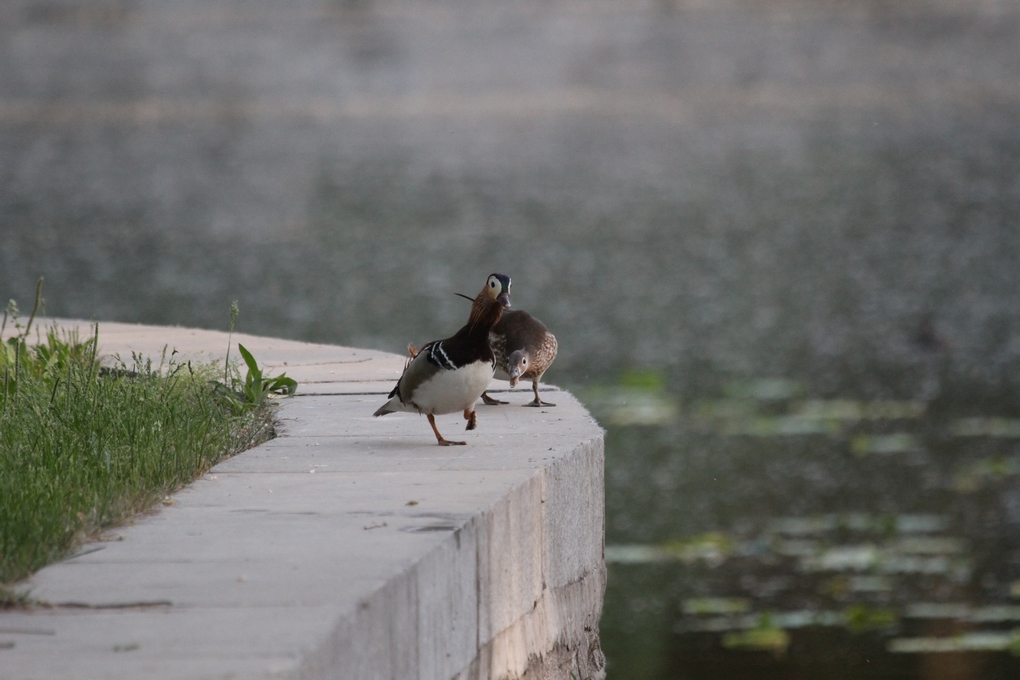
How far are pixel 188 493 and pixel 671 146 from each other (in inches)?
2796

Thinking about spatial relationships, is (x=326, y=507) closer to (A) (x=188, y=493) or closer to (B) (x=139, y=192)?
(A) (x=188, y=493)

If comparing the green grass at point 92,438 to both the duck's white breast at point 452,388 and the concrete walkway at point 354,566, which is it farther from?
the duck's white breast at point 452,388

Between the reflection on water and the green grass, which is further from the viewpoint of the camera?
the reflection on water

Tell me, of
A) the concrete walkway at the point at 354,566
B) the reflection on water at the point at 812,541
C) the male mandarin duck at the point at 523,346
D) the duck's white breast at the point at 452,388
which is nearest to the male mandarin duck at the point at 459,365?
the duck's white breast at the point at 452,388

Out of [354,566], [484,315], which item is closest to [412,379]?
[484,315]

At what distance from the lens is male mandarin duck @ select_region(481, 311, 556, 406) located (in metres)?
6.06

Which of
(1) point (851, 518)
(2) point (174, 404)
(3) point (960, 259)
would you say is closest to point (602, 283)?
(3) point (960, 259)

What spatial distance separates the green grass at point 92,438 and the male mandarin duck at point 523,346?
1.05 m

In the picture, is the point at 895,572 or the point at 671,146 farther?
the point at 671,146

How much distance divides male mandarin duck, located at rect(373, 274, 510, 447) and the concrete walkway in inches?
8.5

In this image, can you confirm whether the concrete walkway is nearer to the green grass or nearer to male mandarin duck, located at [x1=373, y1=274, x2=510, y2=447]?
the green grass

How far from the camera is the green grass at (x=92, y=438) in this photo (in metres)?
4.07

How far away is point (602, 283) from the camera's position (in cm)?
2930

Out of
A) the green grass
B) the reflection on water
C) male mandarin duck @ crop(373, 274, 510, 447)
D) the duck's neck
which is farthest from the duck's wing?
the reflection on water
